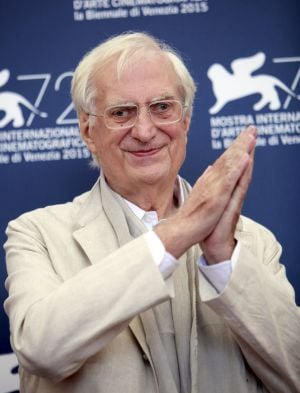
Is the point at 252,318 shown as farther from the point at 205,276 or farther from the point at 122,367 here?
the point at 122,367

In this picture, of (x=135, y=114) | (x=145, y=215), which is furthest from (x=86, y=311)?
(x=135, y=114)

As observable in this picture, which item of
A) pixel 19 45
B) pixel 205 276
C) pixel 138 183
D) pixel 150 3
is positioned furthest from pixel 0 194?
pixel 205 276

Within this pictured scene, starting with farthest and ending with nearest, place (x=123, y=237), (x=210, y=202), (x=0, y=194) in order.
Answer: (x=0, y=194)
(x=123, y=237)
(x=210, y=202)

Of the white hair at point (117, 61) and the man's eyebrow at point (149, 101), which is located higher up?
the white hair at point (117, 61)

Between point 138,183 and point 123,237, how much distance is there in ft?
0.58

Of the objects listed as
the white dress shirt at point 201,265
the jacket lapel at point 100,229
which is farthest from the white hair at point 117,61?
the white dress shirt at point 201,265

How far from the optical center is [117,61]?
7.13 feet

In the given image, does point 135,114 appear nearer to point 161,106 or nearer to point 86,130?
point 161,106

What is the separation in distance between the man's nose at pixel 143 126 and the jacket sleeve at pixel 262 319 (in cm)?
46

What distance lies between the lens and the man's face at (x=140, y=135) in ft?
7.06

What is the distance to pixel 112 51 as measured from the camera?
7.19 ft

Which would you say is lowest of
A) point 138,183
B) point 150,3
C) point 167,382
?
point 167,382

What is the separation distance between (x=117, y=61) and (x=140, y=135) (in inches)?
8.9

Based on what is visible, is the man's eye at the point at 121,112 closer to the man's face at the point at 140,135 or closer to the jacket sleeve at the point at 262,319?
the man's face at the point at 140,135
